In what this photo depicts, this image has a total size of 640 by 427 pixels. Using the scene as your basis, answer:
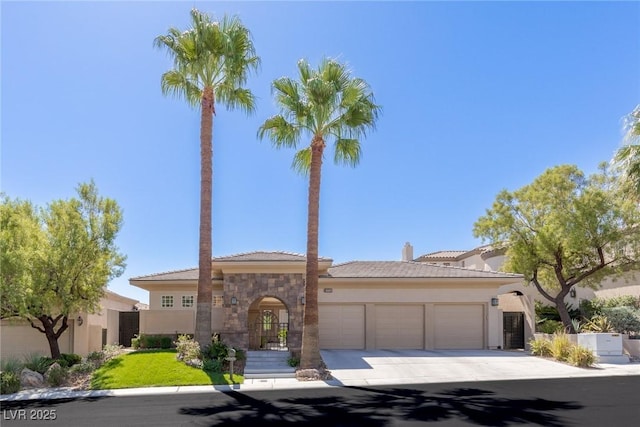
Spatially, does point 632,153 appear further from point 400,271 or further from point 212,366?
point 212,366

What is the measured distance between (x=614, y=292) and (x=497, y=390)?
2032 centimetres

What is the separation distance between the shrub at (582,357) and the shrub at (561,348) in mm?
589

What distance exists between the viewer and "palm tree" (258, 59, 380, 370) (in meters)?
19.0

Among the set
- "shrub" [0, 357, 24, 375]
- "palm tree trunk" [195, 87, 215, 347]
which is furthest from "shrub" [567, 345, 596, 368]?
"shrub" [0, 357, 24, 375]

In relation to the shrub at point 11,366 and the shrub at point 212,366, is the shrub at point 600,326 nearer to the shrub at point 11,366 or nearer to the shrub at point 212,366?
the shrub at point 212,366

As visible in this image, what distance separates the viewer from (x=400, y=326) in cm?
2595

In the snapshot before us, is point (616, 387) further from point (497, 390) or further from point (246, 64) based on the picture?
point (246, 64)

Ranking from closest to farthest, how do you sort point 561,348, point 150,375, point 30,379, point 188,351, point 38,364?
point 30,379, point 150,375, point 38,364, point 188,351, point 561,348

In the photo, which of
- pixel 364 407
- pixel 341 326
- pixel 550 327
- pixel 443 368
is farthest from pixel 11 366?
pixel 550 327

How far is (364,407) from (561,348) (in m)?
12.5

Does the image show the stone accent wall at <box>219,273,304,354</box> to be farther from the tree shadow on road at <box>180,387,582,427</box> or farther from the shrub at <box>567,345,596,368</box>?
the shrub at <box>567,345,596,368</box>

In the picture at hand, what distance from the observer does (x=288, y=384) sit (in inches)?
666

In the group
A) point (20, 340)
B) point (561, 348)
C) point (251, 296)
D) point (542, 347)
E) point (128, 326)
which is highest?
point (251, 296)

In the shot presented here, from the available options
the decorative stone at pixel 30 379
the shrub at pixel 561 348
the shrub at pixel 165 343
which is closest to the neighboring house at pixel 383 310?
the shrub at pixel 165 343
